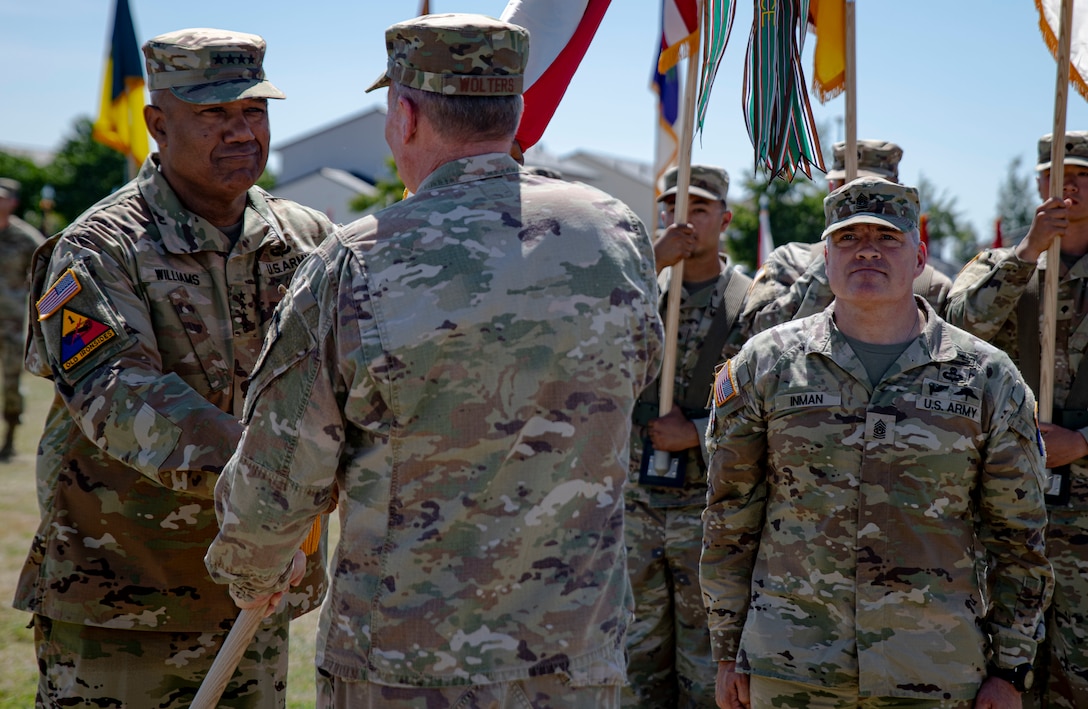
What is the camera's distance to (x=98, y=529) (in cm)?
318

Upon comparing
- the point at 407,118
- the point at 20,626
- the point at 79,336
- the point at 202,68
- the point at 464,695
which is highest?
the point at 202,68

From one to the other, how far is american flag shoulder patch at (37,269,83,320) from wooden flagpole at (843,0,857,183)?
2.90 m

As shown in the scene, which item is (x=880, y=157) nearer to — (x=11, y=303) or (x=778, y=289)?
(x=778, y=289)

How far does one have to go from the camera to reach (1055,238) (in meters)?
4.35

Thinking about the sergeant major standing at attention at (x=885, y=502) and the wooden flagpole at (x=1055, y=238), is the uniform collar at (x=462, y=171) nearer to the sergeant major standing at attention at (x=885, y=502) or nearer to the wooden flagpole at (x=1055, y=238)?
the sergeant major standing at attention at (x=885, y=502)

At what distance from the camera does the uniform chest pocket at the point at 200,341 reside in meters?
3.19

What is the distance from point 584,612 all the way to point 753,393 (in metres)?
1.31

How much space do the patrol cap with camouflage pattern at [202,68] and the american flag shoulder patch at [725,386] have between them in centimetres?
162

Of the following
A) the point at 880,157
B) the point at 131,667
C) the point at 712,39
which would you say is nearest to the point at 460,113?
the point at 131,667

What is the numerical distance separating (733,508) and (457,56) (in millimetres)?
1756

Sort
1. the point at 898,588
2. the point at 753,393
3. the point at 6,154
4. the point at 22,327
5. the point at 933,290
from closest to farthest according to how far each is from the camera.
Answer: the point at 898,588 < the point at 753,393 < the point at 933,290 < the point at 22,327 < the point at 6,154

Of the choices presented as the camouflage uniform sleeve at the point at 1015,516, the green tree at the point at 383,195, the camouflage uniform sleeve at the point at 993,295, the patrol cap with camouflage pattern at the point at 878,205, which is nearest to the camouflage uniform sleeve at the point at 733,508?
the patrol cap with camouflage pattern at the point at 878,205

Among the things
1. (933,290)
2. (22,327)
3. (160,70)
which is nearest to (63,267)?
(160,70)

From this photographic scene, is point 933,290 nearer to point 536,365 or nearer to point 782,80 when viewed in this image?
point 782,80
